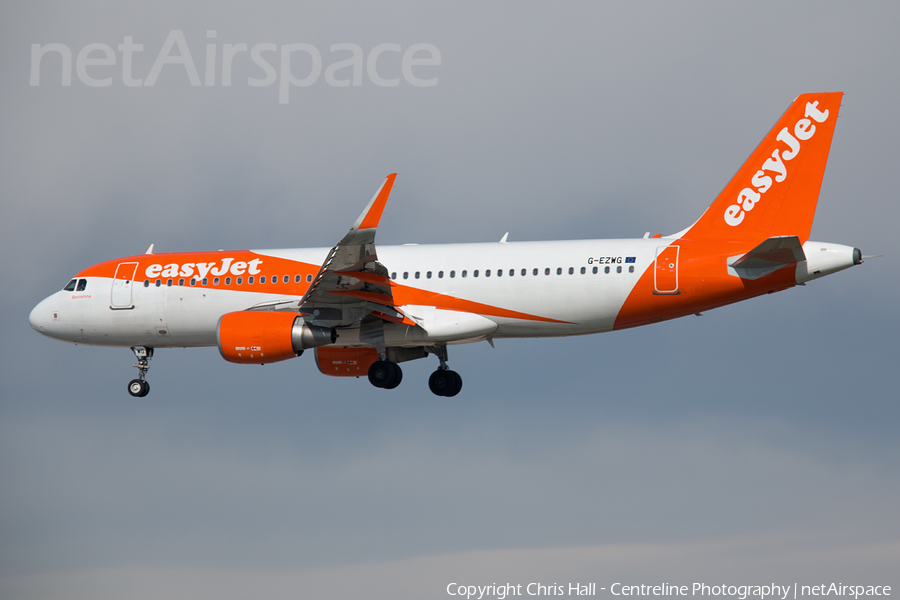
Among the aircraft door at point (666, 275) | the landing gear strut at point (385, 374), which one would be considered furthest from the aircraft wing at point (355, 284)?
the aircraft door at point (666, 275)

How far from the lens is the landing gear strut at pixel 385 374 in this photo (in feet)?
103

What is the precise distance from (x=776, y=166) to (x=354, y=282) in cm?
1221

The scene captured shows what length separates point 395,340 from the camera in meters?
30.4

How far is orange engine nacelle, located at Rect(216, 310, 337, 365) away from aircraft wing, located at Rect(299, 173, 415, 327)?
0.47m

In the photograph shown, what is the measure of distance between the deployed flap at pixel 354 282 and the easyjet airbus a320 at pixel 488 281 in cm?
4

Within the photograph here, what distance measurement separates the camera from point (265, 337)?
29.2 meters

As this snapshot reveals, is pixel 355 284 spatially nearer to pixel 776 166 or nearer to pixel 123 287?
pixel 123 287

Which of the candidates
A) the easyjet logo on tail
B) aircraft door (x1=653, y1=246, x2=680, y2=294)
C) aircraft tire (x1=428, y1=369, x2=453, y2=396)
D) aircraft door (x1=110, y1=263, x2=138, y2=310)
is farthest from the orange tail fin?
aircraft door (x1=110, y1=263, x2=138, y2=310)

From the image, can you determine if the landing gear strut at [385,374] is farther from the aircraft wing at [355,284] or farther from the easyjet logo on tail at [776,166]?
the easyjet logo on tail at [776,166]

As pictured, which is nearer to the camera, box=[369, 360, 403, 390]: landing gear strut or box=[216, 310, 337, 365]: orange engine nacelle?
box=[216, 310, 337, 365]: orange engine nacelle

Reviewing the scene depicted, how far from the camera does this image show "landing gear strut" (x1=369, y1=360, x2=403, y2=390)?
31478 mm

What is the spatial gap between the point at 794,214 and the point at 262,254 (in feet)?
52.8

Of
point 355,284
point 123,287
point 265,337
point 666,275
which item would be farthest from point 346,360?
point 666,275

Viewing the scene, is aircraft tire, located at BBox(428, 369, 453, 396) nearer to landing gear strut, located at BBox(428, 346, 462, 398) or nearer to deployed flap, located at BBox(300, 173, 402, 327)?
landing gear strut, located at BBox(428, 346, 462, 398)
